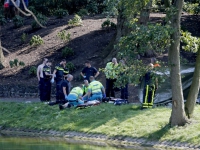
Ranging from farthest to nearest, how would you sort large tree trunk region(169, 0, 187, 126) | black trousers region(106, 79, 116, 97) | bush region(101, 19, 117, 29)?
bush region(101, 19, 117, 29), black trousers region(106, 79, 116, 97), large tree trunk region(169, 0, 187, 126)

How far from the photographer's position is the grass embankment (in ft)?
60.1

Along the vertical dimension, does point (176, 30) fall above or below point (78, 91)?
above

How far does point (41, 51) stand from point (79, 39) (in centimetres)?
239

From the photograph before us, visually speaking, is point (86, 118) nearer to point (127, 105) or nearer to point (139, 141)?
point (127, 105)

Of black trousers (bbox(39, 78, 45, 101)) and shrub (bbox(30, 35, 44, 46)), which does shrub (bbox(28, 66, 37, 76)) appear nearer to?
shrub (bbox(30, 35, 44, 46))

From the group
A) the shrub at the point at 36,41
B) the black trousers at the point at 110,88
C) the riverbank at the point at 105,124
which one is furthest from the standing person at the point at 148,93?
the shrub at the point at 36,41

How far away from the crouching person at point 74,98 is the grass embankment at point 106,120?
26cm

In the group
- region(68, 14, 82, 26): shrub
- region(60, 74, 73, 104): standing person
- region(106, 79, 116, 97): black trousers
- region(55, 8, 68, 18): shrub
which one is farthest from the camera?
region(55, 8, 68, 18): shrub

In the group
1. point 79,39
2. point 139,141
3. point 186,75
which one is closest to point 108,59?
point 79,39

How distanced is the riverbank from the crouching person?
0.87ft

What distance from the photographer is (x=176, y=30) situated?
56.2 feet

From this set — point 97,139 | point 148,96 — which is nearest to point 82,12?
point 148,96

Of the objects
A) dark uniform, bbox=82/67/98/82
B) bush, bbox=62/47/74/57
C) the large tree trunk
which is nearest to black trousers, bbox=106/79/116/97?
dark uniform, bbox=82/67/98/82

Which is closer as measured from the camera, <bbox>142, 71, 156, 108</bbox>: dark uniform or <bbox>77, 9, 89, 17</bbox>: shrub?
<bbox>142, 71, 156, 108</bbox>: dark uniform
